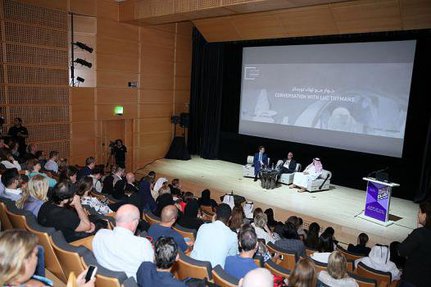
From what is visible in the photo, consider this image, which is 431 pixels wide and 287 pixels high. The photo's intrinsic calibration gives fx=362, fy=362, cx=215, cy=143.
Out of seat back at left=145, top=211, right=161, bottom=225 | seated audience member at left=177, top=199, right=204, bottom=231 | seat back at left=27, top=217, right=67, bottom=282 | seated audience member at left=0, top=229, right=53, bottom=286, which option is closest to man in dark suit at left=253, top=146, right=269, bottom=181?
seated audience member at left=177, top=199, right=204, bottom=231

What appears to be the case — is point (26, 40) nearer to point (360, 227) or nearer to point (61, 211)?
point (61, 211)

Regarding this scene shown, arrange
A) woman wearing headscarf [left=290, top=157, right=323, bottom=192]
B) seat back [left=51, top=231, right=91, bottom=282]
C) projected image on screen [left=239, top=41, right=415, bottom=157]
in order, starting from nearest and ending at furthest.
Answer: seat back [left=51, top=231, right=91, bottom=282]
projected image on screen [left=239, top=41, right=415, bottom=157]
woman wearing headscarf [left=290, top=157, right=323, bottom=192]

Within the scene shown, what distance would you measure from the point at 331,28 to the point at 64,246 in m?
8.81

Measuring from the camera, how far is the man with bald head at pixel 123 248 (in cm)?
284

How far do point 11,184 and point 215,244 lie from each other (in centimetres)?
273

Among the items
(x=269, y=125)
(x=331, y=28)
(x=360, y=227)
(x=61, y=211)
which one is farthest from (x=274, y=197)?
(x=61, y=211)

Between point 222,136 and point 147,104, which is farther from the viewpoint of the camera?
point 222,136

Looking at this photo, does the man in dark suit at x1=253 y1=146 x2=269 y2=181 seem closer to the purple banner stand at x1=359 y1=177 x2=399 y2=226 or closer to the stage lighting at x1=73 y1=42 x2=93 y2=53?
the purple banner stand at x1=359 y1=177 x2=399 y2=226

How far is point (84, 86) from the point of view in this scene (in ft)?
34.5

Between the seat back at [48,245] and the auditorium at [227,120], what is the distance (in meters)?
0.04

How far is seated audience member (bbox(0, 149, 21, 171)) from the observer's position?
621cm

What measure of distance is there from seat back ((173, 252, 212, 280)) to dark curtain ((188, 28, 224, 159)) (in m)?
10.4

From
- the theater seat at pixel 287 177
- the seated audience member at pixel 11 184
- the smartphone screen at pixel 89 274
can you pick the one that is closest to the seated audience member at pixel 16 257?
the smartphone screen at pixel 89 274

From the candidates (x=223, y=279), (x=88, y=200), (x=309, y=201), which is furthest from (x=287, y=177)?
(x=223, y=279)
